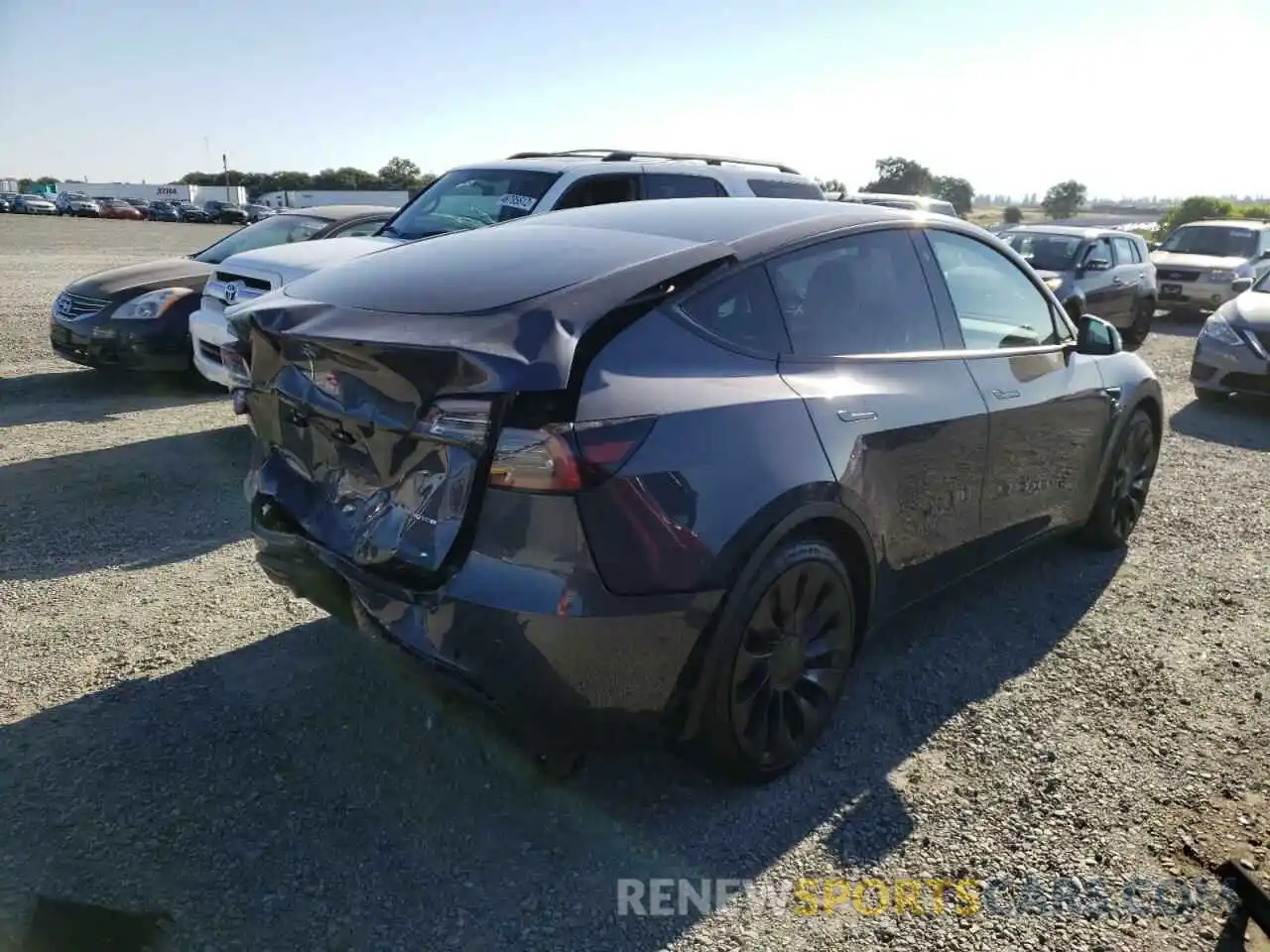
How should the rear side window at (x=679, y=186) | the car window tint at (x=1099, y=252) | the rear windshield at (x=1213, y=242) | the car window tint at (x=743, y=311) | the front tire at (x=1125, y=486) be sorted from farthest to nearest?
the rear windshield at (x=1213, y=242)
the car window tint at (x=1099, y=252)
the rear side window at (x=679, y=186)
the front tire at (x=1125, y=486)
the car window tint at (x=743, y=311)

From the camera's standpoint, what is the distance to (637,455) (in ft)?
7.89

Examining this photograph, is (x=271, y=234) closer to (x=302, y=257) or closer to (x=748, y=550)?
(x=302, y=257)

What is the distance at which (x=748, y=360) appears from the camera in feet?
9.22

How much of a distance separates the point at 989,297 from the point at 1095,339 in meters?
0.86

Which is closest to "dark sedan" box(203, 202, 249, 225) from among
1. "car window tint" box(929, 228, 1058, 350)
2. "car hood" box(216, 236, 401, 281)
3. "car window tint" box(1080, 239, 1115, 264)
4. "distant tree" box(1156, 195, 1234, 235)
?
"distant tree" box(1156, 195, 1234, 235)

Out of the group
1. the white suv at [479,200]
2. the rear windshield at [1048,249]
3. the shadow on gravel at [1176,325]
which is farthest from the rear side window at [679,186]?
the shadow on gravel at [1176,325]

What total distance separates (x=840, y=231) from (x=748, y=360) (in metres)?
0.86

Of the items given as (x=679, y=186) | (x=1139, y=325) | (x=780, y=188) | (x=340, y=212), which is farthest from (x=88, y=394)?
(x=1139, y=325)

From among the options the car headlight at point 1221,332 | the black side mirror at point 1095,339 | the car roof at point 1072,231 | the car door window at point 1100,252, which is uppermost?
the car roof at point 1072,231

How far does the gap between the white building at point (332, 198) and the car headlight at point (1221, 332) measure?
41.7m

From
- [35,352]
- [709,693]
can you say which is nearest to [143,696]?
[709,693]

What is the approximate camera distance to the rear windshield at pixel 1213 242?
54.6 ft

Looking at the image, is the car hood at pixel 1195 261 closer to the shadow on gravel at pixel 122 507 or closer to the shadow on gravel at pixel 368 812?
the shadow on gravel at pixel 368 812

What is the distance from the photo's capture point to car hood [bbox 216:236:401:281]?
21.8ft
